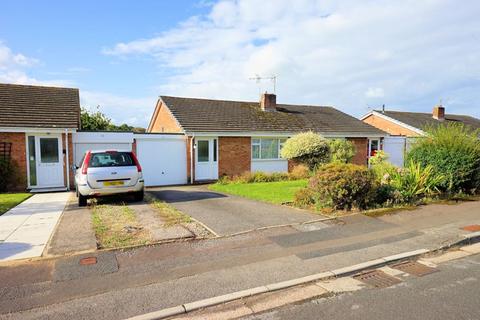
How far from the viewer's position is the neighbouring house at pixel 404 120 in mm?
27981

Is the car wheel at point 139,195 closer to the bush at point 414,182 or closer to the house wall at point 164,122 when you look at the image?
the bush at point 414,182

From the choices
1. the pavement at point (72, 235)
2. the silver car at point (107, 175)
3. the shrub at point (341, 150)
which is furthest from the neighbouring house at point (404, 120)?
the pavement at point (72, 235)

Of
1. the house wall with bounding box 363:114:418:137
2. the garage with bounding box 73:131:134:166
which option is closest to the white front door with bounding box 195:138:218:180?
the garage with bounding box 73:131:134:166

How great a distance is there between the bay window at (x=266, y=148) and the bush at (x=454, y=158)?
8606 mm

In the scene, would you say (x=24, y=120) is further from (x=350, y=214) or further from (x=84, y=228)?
(x=350, y=214)

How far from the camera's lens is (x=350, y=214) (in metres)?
8.09

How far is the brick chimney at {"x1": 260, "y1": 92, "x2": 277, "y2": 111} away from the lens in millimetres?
22516

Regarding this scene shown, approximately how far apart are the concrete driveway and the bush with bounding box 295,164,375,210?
28.0 inches

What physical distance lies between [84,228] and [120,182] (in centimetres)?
284

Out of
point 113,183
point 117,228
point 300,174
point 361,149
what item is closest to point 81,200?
point 113,183

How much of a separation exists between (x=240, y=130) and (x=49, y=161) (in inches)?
358

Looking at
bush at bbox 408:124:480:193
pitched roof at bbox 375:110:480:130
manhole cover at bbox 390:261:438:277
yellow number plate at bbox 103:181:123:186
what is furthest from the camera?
pitched roof at bbox 375:110:480:130

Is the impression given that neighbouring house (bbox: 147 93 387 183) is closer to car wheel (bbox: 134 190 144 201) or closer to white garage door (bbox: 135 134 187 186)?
white garage door (bbox: 135 134 187 186)

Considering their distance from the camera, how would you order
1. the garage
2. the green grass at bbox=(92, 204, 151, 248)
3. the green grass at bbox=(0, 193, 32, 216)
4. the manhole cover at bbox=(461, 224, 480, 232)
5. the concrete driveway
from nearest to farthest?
the green grass at bbox=(92, 204, 151, 248)
the manhole cover at bbox=(461, 224, 480, 232)
the concrete driveway
the green grass at bbox=(0, 193, 32, 216)
the garage
